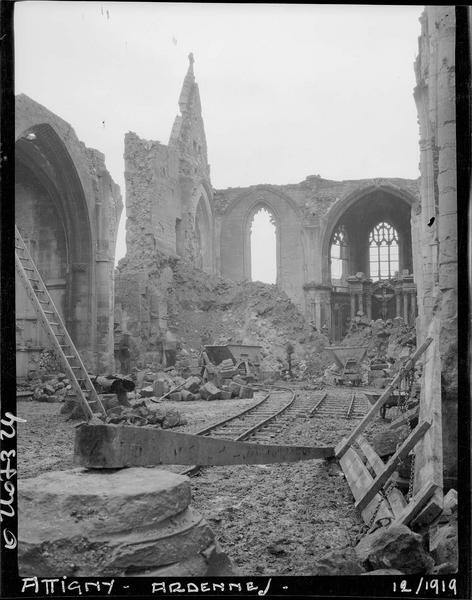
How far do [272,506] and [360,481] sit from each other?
30.8 inches

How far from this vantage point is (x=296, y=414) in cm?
1115

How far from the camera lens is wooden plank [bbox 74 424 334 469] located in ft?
9.38

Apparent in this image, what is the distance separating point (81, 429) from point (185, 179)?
1010 inches

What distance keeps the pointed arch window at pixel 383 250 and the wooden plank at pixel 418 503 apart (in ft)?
119

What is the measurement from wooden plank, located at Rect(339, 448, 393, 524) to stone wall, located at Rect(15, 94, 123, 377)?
11.5 m

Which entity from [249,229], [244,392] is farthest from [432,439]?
[249,229]

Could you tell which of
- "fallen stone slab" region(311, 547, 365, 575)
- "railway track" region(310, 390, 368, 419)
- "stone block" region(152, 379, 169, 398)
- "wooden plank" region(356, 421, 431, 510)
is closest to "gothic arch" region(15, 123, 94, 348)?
"stone block" region(152, 379, 169, 398)

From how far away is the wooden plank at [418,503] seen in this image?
11.4 feet

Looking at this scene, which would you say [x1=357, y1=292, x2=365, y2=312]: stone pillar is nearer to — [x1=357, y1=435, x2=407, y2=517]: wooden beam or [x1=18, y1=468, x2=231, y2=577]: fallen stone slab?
[x1=357, y1=435, x2=407, y2=517]: wooden beam

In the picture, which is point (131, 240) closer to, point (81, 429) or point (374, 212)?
point (374, 212)

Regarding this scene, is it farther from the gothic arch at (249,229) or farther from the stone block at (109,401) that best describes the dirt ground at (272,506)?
the gothic arch at (249,229)

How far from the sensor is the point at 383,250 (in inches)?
1528

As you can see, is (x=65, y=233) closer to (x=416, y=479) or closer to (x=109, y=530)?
(x=416, y=479)

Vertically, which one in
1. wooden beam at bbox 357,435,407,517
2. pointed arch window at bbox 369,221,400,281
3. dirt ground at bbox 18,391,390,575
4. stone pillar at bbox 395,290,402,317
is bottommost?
dirt ground at bbox 18,391,390,575
